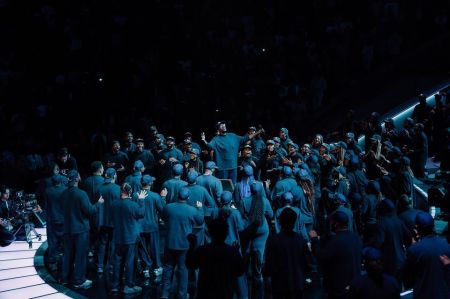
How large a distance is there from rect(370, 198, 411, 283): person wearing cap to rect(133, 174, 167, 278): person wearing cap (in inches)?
139

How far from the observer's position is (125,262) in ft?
31.6

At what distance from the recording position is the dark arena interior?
8398 mm

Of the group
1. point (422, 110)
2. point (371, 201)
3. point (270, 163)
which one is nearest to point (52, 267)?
point (270, 163)

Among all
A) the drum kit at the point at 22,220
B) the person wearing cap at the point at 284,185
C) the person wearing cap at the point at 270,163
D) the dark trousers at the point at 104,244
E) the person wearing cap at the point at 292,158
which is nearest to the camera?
the person wearing cap at the point at 284,185

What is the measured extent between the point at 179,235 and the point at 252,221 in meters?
1.22

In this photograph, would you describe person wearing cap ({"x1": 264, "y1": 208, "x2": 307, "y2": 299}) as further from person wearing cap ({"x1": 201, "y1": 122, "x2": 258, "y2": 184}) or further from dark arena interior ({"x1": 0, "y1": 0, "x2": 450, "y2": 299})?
person wearing cap ({"x1": 201, "y1": 122, "x2": 258, "y2": 184})

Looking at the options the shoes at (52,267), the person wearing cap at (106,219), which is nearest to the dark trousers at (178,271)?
the person wearing cap at (106,219)

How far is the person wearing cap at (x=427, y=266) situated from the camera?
6.40m

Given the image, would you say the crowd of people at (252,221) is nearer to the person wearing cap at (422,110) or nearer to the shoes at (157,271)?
the shoes at (157,271)

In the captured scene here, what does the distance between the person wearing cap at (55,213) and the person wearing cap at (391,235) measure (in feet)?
17.3

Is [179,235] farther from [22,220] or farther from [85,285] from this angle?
[22,220]

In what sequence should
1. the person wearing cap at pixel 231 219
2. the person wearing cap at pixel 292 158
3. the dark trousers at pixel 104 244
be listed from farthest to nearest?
the person wearing cap at pixel 292 158 → the dark trousers at pixel 104 244 → the person wearing cap at pixel 231 219

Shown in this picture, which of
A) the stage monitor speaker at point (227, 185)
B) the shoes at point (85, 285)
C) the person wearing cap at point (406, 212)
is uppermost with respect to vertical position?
the stage monitor speaker at point (227, 185)

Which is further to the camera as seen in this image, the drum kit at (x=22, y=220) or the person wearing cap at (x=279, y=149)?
the person wearing cap at (x=279, y=149)
